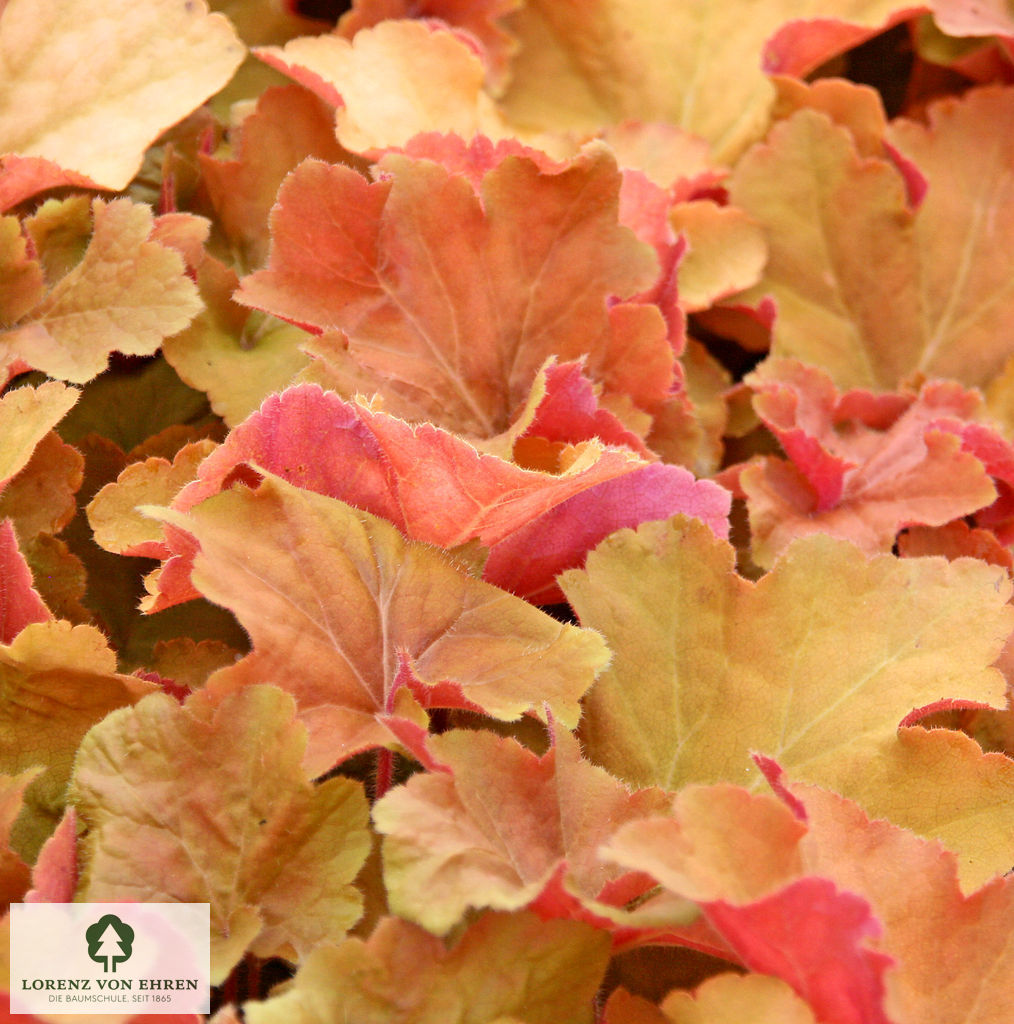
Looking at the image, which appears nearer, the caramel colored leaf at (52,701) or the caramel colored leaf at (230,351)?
the caramel colored leaf at (52,701)

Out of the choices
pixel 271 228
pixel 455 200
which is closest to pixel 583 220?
pixel 455 200

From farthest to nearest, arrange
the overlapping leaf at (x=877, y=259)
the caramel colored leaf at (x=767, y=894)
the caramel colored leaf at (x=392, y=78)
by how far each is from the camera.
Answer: the overlapping leaf at (x=877, y=259), the caramel colored leaf at (x=392, y=78), the caramel colored leaf at (x=767, y=894)

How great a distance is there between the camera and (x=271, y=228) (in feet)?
2.23

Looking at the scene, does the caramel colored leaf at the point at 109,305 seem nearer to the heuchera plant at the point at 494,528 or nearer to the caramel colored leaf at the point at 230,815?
the heuchera plant at the point at 494,528

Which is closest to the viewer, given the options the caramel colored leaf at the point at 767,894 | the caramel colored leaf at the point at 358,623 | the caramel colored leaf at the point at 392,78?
the caramel colored leaf at the point at 767,894

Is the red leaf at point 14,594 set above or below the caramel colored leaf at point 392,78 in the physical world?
below

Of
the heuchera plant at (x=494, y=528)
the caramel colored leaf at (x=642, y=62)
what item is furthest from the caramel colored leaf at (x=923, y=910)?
the caramel colored leaf at (x=642, y=62)

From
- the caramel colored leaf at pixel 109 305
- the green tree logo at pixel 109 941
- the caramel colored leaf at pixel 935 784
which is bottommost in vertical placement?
the caramel colored leaf at pixel 935 784

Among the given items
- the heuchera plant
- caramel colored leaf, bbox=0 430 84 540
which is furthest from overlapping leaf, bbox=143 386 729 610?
caramel colored leaf, bbox=0 430 84 540

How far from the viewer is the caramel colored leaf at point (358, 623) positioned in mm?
542

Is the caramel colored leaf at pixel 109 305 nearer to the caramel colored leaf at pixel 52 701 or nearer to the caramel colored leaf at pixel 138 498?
the caramel colored leaf at pixel 138 498

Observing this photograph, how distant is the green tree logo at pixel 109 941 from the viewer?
480 millimetres

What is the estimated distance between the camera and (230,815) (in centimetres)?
52

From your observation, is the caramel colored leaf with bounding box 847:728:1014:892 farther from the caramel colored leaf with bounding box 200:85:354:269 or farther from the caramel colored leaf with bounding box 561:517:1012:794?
the caramel colored leaf with bounding box 200:85:354:269
